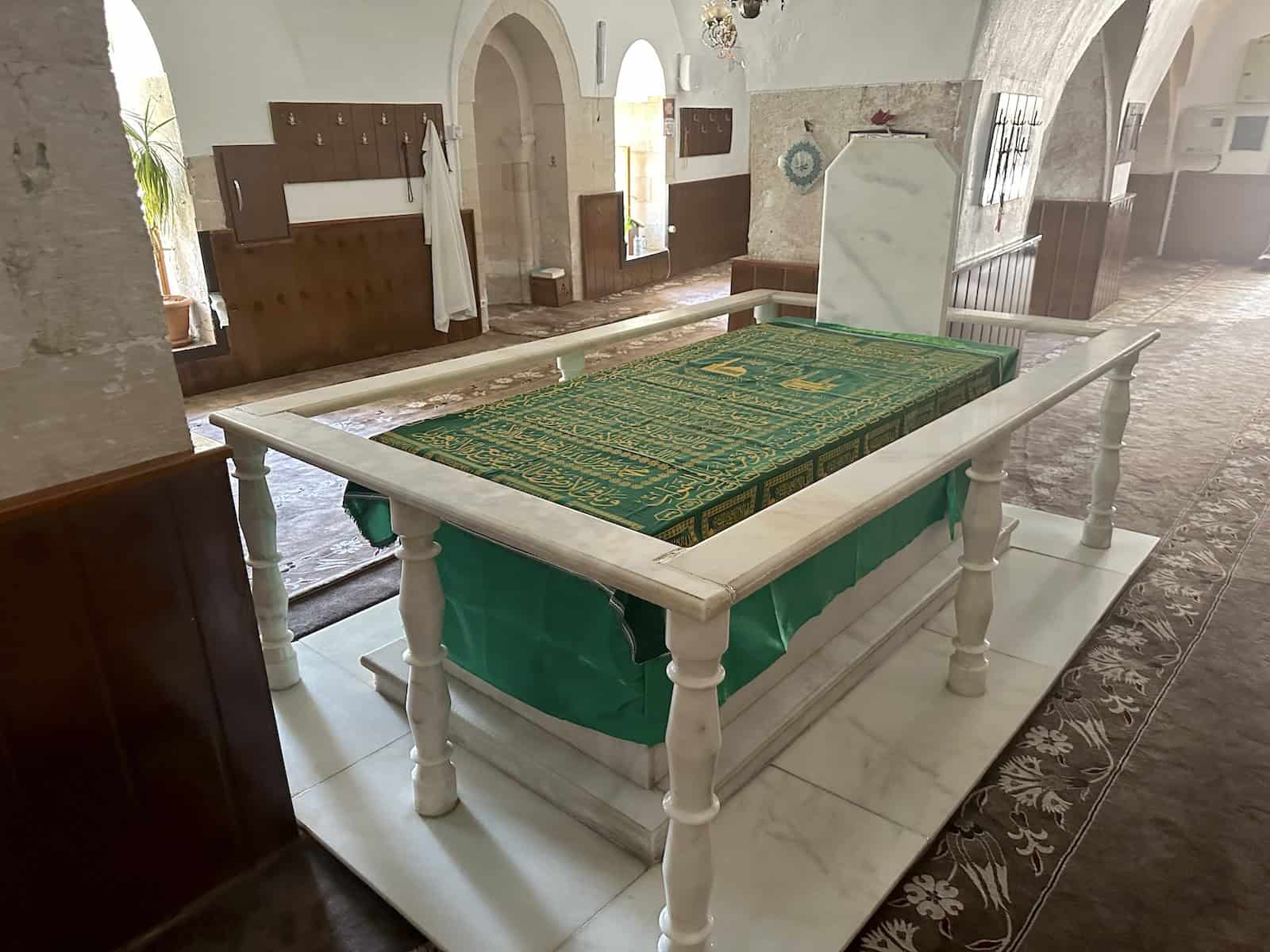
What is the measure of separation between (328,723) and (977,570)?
1797mm

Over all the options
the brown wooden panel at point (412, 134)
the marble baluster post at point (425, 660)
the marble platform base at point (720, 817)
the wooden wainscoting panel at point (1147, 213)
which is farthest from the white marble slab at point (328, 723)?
the wooden wainscoting panel at point (1147, 213)

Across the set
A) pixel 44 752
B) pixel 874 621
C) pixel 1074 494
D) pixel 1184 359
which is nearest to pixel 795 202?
pixel 1074 494

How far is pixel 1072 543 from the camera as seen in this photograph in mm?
3578

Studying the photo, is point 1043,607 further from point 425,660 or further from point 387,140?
point 387,140

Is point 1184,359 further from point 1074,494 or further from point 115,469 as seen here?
point 115,469

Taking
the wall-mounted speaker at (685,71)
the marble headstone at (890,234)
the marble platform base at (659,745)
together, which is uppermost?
the wall-mounted speaker at (685,71)

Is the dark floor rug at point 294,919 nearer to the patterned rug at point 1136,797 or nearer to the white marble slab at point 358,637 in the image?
the patterned rug at point 1136,797

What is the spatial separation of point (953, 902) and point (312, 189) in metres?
5.98

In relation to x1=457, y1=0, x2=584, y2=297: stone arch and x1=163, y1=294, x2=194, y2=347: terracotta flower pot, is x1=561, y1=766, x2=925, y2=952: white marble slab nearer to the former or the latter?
x1=163, y1=294, x2=194, y2=347: terracotta flower pot

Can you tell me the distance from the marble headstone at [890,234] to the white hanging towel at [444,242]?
155 inches

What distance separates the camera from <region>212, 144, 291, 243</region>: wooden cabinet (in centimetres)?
578

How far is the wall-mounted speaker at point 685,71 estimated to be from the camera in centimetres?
986

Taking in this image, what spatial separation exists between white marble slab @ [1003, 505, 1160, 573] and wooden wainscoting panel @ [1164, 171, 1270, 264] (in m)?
10.1

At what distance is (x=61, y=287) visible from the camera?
157 centimetres
